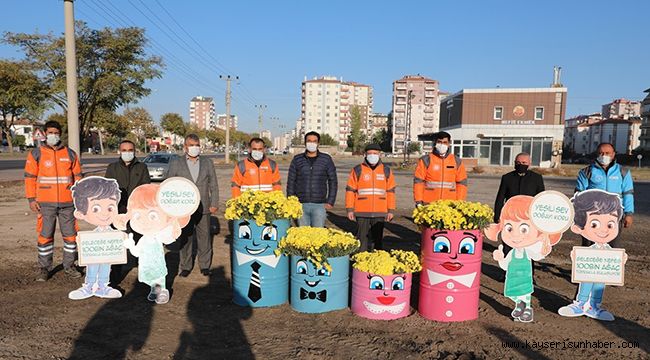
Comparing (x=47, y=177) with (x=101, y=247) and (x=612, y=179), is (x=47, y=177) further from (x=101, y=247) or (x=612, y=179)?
(x=612, y=179)

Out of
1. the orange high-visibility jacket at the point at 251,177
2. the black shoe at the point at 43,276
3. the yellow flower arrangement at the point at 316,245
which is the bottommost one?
the black shoe at the point at 43,276

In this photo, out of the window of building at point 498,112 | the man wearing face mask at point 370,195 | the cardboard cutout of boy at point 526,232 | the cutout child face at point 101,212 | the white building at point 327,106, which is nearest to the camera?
the cardboard cutout of boy at point 526,232

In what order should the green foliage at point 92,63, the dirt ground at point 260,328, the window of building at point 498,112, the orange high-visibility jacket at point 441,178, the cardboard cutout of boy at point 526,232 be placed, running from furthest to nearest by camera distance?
the window of building at point 498,112 → the green foliage at point 92,63 → the orange high-visibility jacket at point 441,178 → the cardboard cutout of boy at point 526,232 → the dirt ground at point 260,328

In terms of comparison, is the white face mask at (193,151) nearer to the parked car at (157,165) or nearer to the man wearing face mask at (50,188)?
the man wearing face mask at (50,188)

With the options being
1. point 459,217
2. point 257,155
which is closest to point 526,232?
point 459,217

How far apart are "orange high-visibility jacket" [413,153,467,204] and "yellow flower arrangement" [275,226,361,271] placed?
6.46 ft

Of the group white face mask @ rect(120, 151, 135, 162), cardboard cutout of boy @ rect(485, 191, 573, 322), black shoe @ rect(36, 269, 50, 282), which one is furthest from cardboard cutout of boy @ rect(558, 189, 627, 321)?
black shoe @ rect(36, 269, 50, 282)

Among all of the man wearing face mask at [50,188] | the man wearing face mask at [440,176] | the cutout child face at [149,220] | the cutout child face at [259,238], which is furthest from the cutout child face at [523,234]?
the man wearing face mask at [50,188]

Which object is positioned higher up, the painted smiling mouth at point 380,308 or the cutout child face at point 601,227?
the cutout child face at point 601,227

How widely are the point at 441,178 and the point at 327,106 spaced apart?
13431 cm

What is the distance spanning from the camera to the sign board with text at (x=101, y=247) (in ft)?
17.0

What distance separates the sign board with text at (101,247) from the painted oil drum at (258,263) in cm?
153

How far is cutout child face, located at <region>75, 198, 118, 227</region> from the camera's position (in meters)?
5.28

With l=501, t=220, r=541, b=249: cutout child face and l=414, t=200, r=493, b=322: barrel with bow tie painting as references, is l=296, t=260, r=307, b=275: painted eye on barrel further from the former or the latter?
l=501, t=220, r=541, b=249: cutout child face
